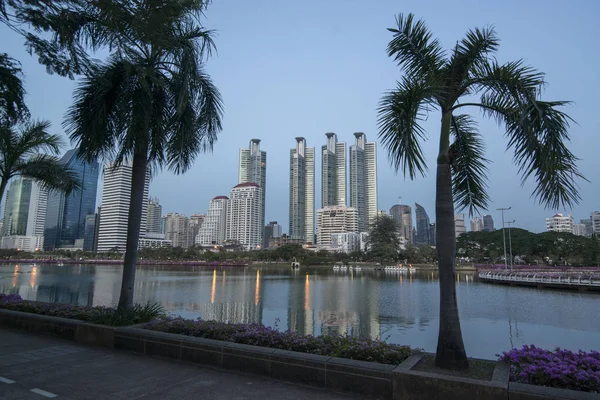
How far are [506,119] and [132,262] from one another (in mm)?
7758

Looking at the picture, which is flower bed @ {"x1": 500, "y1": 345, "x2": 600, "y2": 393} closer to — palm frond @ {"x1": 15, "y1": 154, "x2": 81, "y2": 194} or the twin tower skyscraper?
palm frond @ {"x1": 15, "y1": 154, "x2": 81, "y2": 194}

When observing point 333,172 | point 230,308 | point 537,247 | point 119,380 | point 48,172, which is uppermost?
point 333,172

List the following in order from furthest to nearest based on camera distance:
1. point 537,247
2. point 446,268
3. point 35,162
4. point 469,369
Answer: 1. point 537,247
2. point 35,162
3. point 446,268
4. point 469,369

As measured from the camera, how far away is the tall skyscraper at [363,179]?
188 meters

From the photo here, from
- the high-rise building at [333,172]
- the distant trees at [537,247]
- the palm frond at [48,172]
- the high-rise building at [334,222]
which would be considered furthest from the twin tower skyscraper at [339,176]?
the palm frond at [48,172]

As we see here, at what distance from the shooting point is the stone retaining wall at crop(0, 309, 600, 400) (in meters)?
4.14

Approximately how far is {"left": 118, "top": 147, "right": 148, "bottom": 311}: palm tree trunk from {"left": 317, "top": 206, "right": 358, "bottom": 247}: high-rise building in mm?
173974

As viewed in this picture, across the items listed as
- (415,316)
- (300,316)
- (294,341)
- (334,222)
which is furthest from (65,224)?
(294,341)

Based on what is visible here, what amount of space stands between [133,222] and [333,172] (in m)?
Result: 191

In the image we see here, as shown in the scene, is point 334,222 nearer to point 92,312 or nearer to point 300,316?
point 300,316

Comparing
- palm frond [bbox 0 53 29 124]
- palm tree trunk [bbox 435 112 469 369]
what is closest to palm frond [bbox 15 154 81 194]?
palm frond [bbox 0 53 29 124]

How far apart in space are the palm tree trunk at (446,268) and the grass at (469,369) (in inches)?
4.0

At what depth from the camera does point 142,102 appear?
7.70m

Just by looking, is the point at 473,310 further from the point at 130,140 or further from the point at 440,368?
the point at 130,140
